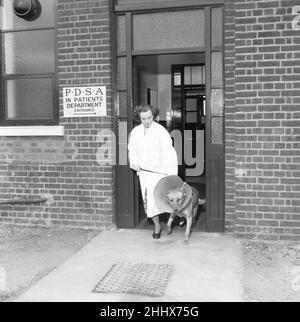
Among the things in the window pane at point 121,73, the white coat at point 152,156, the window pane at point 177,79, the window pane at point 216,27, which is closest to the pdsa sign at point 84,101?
the window pane at point 121,73

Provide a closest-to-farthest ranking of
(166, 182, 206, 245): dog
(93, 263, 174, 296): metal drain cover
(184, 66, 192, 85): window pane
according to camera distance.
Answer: (93, 263, 174, 296): metal drain cover → (166, 182, 206, 245): dog → (184, 66, 192, 85): window pane

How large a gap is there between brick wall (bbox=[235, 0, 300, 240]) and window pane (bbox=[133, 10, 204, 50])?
60cm

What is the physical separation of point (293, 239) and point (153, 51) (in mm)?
3071

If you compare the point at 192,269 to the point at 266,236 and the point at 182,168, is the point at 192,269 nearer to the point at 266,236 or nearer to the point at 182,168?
the point at 266,236

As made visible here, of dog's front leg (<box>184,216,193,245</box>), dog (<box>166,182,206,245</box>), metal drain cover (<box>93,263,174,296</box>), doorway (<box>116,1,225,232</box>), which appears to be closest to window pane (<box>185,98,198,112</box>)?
doorway (<box>116,1,225,232</box>)

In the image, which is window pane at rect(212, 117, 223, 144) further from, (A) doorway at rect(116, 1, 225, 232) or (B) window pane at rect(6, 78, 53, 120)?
(B) window pane at rect(6, 78, 53, 120)

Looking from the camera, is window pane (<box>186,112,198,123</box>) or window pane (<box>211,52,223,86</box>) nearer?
window pane (<box>211,52,223,86</box>)

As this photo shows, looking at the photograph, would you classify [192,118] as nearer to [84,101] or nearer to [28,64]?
[84,101]

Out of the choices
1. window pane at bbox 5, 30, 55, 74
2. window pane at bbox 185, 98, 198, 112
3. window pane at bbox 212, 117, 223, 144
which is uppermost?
window pane at bbox 5, 30, 55, 74

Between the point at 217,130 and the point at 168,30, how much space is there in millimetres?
1514

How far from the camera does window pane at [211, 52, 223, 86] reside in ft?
19.4

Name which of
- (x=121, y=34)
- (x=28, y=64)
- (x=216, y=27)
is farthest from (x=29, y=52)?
(x=216, y=27)

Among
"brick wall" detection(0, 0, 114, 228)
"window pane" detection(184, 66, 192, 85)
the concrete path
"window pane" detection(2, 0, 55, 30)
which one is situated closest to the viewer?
the concrete path

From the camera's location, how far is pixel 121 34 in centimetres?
626
